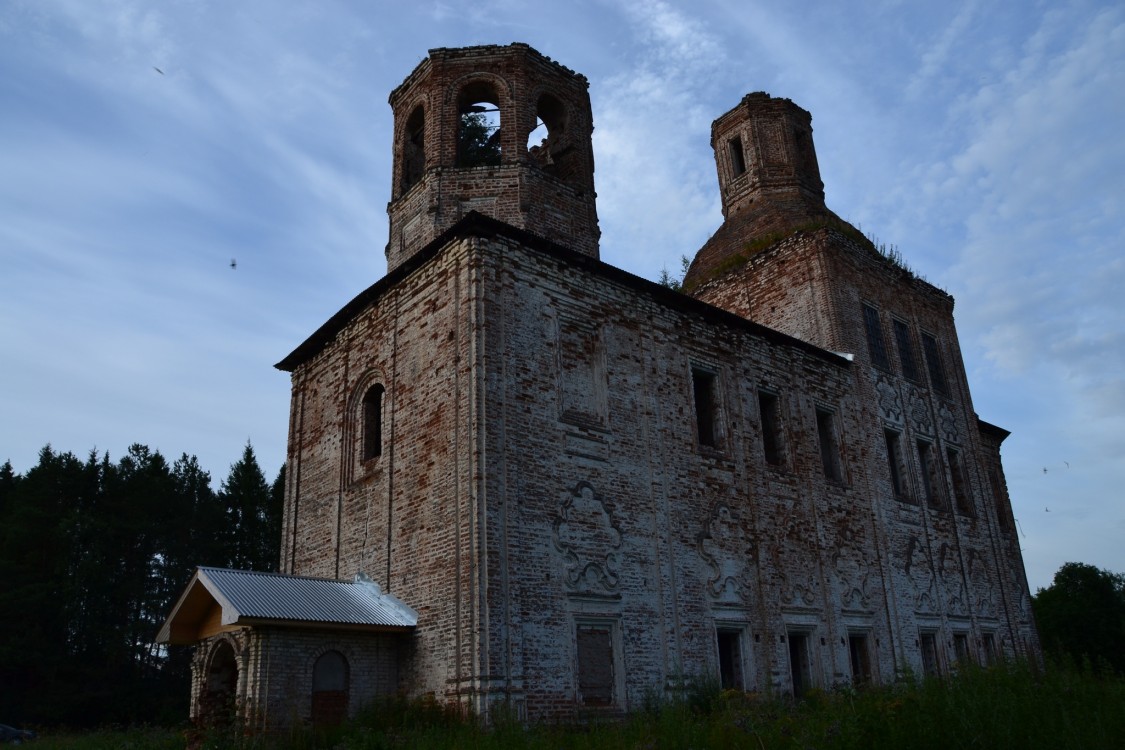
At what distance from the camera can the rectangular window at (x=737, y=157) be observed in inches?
893

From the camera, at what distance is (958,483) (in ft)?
63.0

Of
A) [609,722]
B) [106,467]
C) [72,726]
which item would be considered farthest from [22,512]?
[609,722]

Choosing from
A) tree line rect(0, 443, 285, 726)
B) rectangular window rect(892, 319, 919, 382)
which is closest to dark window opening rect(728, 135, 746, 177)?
rectangular window rect(892, 319, 919, 382)

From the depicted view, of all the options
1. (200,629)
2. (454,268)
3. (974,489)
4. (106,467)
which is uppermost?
(106,467)

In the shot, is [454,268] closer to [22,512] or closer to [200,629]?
[200,629]

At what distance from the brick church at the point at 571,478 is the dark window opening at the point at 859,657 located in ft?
0.20

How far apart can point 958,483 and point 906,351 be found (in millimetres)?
3285

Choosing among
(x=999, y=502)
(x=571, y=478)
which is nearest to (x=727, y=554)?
(x=571, y=478)

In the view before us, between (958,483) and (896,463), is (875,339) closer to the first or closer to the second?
(896,463)

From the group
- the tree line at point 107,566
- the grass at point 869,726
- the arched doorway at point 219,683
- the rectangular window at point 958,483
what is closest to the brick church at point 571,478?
the arched doorway at point 219,683

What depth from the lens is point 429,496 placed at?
11.0 metres

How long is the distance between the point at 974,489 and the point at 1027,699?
13857 mm

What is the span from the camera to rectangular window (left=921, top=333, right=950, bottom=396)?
19547 mm

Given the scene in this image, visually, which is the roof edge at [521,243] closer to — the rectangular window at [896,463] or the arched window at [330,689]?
the rectangular window at [896,463]
